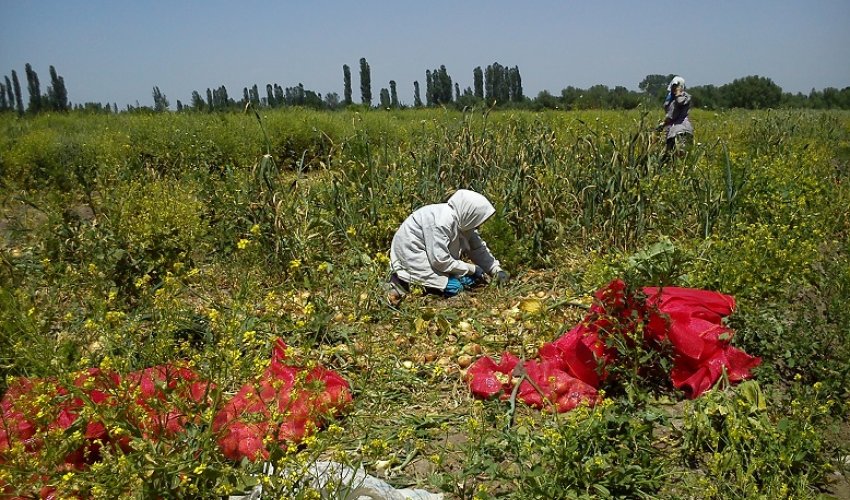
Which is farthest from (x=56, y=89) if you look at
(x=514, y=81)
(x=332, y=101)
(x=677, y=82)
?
(x=677, y=82)

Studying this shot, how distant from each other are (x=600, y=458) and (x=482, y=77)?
39.6 metres

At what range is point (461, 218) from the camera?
14.1 feet

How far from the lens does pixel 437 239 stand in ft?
14.0

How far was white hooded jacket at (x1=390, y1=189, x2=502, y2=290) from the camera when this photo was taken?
168 inches

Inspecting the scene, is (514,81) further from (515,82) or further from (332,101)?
(332,101)

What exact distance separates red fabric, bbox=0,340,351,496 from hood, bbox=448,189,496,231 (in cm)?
187

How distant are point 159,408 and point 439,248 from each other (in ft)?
8.52

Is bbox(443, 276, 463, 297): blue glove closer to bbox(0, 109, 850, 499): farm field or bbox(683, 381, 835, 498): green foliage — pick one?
bbox(0, 109, 850, 499): farm field

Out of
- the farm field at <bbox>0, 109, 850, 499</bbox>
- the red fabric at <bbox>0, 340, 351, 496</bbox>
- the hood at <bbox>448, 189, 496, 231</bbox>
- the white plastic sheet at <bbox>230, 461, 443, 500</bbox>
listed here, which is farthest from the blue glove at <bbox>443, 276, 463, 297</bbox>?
Answer: the white plastic sheet at <bbox>230, 461, 443, 500</bbox>

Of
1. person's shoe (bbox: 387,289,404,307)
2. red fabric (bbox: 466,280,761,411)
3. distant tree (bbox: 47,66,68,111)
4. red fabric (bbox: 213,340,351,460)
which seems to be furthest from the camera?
distant tree (bbox: 47,66,68,111)

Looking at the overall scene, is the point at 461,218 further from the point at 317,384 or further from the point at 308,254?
the point at 317,384

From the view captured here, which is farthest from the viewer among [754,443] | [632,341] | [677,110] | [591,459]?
[677,110]

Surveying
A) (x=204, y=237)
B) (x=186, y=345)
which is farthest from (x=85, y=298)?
(x=186, y=345)

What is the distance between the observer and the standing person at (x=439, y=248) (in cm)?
426
